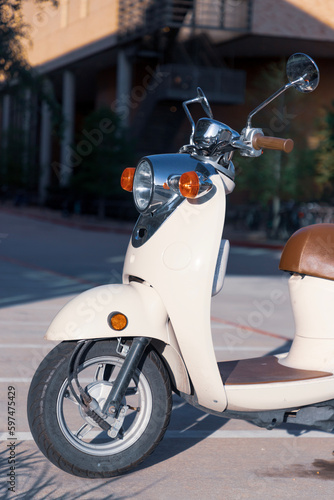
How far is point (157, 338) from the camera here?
12.1 feet

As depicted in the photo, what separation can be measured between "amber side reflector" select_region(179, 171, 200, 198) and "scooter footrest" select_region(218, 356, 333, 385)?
0.95 m

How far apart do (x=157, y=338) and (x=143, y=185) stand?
730 millimetres

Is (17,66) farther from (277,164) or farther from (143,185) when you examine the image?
(143,185)

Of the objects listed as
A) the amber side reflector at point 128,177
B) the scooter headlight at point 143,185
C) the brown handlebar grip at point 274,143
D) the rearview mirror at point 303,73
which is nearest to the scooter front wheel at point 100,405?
the scooter headlight at point 143,185

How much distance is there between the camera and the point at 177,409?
520cm

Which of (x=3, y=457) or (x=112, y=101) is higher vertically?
(x=112, y=101)

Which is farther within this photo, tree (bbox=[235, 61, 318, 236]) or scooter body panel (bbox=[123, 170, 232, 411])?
tree (bbox=[235, 61, 318, 236])

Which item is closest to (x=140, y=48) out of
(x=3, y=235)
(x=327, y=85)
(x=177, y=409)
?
(x=327, y=85)

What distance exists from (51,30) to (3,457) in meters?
45.2

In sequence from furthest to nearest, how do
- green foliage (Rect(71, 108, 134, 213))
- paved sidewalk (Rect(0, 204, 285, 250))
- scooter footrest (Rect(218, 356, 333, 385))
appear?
green foliage (Rect(71, 108, 134, 213)) < paved sidewalk (Rect(0, 204, 285, 250)) < scooter footrest (Rect(218, 356, 333, 385))

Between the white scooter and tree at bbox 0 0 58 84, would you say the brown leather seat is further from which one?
tree at bbox 0 0 58 84

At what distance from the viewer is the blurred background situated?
25672mm

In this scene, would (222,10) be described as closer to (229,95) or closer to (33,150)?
(229,95)

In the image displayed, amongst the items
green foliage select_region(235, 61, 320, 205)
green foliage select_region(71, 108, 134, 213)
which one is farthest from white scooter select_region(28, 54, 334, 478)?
green foliage select_region(71, 108, 134, 213)
